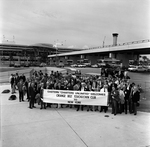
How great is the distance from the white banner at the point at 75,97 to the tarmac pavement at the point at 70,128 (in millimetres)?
542

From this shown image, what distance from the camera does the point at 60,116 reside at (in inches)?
298

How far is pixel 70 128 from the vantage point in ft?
20.3

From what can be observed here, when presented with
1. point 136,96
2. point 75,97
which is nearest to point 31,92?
point 75,97

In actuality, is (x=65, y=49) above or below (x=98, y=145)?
above

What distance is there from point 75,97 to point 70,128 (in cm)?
260

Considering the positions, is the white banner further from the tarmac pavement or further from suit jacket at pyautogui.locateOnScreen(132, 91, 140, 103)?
suit jacket at pyautogui.locateOnScreen(132, 91, 140, 103)

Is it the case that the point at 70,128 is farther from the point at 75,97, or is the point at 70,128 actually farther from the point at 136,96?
the point at 136,96

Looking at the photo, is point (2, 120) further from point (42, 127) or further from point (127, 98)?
point (127, 98)

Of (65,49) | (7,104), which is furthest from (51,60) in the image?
(7,104)

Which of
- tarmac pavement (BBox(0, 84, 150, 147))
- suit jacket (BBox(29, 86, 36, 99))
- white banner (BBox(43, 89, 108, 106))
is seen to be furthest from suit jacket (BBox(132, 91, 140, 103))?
suit jacket (BBox(29, 86, 36, 99))

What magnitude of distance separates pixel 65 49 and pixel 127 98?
136524 mm

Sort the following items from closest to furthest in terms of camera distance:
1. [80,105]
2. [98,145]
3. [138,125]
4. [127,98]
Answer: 1. [98,145]
2. [138,125]
3. [127,98]
4. [80,105]

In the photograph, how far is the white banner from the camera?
8.46 meters

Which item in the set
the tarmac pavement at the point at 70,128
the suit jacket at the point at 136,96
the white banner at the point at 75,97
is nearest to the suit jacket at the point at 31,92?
the white banner at the point at 75,97
